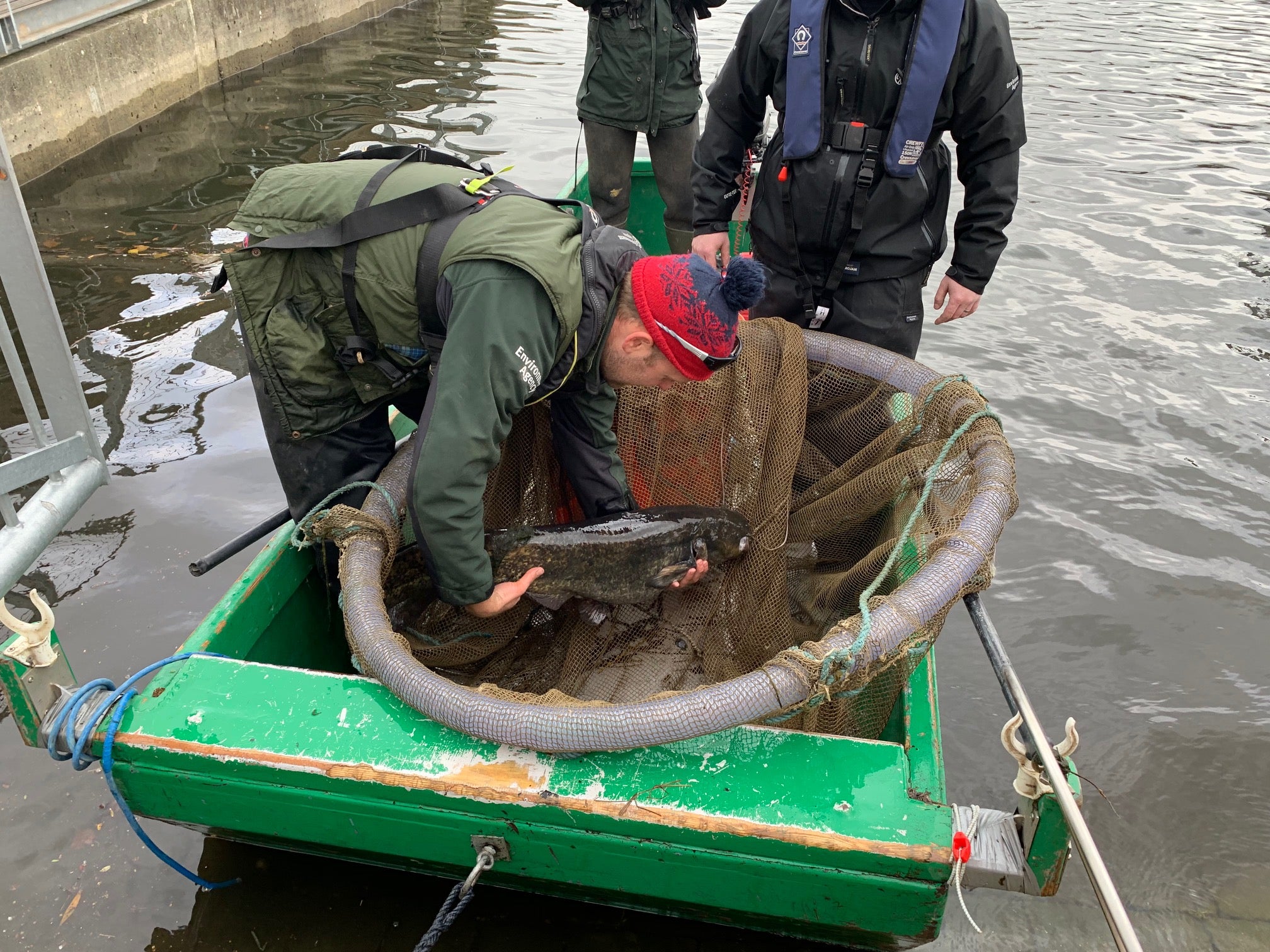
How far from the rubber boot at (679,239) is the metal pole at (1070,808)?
3.83m

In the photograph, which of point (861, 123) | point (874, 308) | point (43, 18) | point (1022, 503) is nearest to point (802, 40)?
Answer: point (861, 123)

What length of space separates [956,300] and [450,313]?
2.22 meters

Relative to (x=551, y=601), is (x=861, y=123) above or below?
above

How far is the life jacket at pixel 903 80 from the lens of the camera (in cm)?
319

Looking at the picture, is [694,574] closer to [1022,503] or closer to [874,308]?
[874,308]

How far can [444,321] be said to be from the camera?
2557mm

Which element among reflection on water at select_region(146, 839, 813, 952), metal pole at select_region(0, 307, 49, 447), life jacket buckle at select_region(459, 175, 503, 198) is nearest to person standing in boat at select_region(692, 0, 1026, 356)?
life jacket buckle at select_region(459, 175, 503, 198)

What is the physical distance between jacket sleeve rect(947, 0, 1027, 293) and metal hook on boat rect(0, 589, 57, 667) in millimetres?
3204

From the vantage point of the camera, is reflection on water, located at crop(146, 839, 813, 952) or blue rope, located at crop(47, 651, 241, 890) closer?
blue rope, located at crop(47, 651, 241, 890)

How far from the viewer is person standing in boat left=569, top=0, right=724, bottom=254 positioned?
5.22 metres

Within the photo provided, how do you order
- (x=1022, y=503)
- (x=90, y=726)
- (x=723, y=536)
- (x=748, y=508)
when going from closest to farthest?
(x=90, y=726)
(x=723, y=536)
(x=748, y=508)
(x=1022, y=503)

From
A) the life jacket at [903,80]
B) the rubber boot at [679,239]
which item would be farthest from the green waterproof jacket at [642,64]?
the life jacket at [903,80]

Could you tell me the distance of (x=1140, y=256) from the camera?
7.78 m

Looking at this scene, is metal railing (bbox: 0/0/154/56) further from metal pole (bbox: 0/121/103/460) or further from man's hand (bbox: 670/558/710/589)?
man's hand (bbox: 670/558/710/589)
